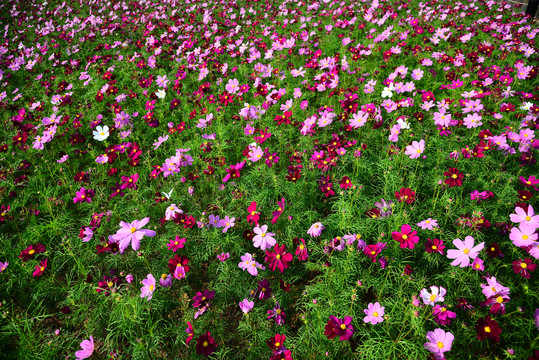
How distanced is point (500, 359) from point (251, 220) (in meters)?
1.55

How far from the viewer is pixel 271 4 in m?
7.26

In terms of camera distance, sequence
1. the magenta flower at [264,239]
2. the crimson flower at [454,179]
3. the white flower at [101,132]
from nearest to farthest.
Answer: the magenta flower at [264,239], the crimson flower at [454,179], the white flower at [101,132]

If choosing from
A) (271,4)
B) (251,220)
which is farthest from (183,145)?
(271,4)

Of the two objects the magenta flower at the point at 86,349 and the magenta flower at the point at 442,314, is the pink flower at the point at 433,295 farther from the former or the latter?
the magenta flower at the point at 86,349

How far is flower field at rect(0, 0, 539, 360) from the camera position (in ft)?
4.93

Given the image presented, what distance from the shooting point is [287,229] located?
1.98 m

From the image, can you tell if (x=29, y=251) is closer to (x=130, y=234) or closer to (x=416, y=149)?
(x=130, y=234)

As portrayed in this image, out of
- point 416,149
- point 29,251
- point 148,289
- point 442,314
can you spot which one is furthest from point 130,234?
point 416,149

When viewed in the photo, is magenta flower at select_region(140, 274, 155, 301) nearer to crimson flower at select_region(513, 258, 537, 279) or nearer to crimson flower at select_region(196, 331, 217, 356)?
crimson flower at select_region(196, 331, 217, 356)

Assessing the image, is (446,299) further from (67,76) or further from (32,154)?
(67,76)

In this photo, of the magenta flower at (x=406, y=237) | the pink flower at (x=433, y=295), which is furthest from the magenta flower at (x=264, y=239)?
the pink flower at (x=433, y=295)

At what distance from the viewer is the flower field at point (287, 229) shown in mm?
1503

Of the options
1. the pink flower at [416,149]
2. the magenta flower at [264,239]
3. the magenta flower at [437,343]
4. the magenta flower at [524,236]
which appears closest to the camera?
the magenta flower at [437,343]

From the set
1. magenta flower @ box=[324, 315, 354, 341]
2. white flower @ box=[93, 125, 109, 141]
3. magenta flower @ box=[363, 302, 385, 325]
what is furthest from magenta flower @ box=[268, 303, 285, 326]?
white flower @ box=[93, 125, 109, 141]
